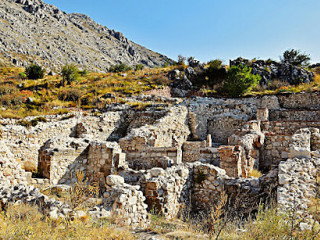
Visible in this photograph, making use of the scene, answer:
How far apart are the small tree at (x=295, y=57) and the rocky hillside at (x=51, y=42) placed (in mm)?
52263

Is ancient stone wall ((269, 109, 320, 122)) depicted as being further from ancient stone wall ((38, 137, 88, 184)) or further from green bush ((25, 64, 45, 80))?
green bush ((25, 64, 45, 80))

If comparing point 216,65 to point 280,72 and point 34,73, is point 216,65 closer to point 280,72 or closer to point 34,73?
point 280,72

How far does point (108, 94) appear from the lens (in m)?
22.8

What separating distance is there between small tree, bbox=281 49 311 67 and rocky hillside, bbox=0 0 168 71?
2058 inches

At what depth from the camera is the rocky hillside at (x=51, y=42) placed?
57.0 metres

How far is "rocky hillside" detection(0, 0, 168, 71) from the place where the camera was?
57.0 m

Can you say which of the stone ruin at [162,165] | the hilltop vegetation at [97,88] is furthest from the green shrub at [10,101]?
the stone ruin at [162,165]

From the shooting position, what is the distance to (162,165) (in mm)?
8836

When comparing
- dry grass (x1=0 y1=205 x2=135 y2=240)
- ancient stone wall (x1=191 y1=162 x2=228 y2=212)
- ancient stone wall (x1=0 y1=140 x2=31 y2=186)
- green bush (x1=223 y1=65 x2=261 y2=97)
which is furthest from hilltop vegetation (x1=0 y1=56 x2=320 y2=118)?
dry grass (x1=0 y1=205 x2=135 y2=240)

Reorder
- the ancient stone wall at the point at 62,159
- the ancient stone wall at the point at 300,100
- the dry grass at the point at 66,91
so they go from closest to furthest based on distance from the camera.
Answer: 1. the ancient stone wall at the point at 62,159
2. the dry grass at the point at 66,91
3. the ancient stone wall at the point at 300,100

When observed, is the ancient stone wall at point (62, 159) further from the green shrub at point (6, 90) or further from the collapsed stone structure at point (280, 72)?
the collapsed stone structure at point (280, 72)

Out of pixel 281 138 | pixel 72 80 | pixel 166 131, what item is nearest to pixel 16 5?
pixel 72 80

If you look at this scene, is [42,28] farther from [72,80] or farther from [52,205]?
[52,205]

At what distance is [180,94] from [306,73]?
16963mm
